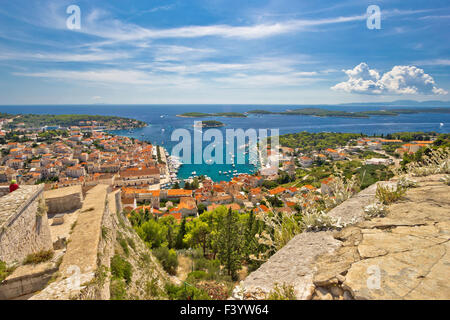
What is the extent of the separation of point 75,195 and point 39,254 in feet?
14.4

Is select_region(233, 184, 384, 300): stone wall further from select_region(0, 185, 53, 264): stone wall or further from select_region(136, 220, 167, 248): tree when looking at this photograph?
select_region(136, 220, 167, 248): tree

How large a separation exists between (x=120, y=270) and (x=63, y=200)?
171 inches

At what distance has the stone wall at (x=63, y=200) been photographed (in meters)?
7.91

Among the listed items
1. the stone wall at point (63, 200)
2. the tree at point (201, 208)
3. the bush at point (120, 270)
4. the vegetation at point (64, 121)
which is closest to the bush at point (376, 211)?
the bush at point (120, 270)

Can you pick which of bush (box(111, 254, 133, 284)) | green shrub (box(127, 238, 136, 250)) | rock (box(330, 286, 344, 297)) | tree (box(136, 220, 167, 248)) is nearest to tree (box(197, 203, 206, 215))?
tree (box(136, 220, 167, 248))

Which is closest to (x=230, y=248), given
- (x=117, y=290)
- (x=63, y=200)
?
(x=117, y=290)

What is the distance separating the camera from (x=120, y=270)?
541 cm

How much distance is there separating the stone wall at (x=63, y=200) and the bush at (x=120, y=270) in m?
3.61

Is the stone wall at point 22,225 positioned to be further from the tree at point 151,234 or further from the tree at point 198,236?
the tree at point 198,236

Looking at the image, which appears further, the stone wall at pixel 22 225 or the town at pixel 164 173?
the town at pixel 164 173

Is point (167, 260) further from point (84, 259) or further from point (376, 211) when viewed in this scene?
point (376, 211)
